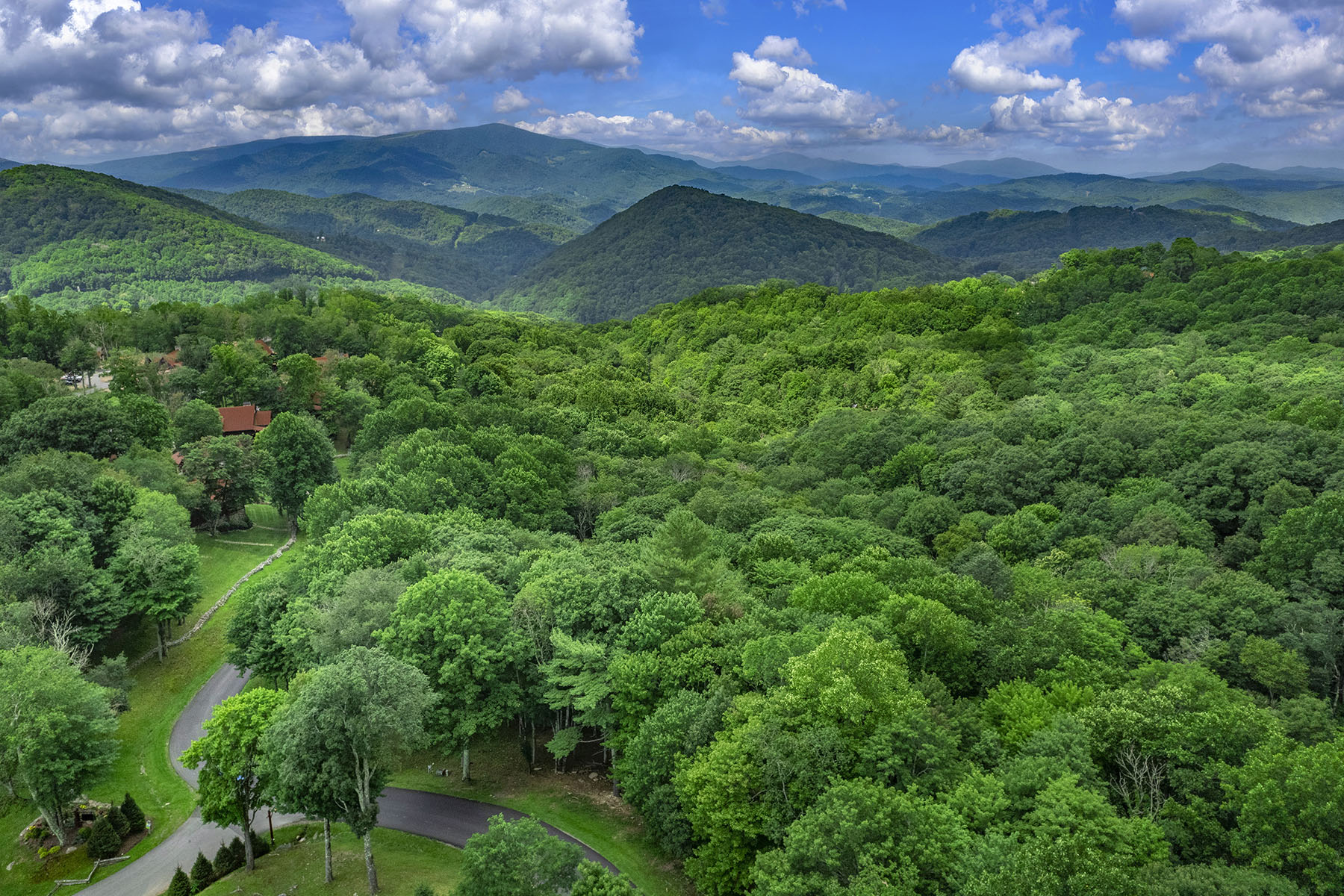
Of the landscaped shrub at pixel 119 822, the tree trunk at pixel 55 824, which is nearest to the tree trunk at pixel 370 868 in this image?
the landscaped shrub at pixel 119 822

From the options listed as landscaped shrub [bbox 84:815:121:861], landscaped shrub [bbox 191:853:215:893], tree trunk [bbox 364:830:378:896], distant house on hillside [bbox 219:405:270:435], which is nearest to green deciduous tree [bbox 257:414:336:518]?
distant house on hillside [bbox 219:405:270:435]

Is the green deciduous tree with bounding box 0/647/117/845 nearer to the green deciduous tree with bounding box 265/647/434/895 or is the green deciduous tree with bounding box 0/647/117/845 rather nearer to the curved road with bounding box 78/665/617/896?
the curved road with bounding box 78/665/617/896

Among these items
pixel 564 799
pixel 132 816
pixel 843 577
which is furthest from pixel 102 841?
pixel 843 577

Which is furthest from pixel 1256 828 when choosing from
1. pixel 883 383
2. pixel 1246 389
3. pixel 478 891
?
pixel 883 383

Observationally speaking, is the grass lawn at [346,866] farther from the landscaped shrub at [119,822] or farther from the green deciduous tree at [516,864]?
the green deciduous tree at [516,864]

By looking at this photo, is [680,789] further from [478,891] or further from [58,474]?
[58,474]

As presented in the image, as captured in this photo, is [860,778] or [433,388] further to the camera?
[433,388]

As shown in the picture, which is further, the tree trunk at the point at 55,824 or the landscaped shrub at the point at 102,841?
the tree trunk at the point at 55,824
